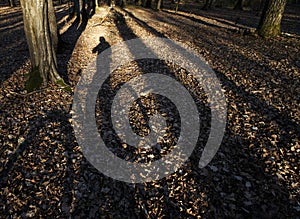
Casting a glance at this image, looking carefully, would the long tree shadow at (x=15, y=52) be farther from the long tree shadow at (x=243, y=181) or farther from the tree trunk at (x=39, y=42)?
the long tree shadow at (x=243, y=181)

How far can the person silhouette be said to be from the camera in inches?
457

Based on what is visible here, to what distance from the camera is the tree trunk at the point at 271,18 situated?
1189 cm

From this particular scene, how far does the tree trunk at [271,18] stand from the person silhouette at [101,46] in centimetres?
932

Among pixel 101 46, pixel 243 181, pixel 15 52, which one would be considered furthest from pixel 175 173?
pixel 15 52

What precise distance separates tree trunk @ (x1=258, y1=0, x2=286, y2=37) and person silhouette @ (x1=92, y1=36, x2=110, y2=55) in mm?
9324

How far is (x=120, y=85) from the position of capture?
8125 millimetres

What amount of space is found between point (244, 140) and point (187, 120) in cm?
160

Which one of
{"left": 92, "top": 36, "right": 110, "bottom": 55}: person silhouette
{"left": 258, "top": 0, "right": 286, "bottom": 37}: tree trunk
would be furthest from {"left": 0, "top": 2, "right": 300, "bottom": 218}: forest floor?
{"left": 258, "top": 0, "right": 286, "bottom": 37}: tree trunk

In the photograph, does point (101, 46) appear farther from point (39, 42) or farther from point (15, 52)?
point (39, 42)

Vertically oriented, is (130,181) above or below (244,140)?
below

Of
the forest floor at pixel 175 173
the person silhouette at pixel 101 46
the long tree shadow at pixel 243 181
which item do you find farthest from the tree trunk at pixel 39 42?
the long tree shadow at pixel 243 181

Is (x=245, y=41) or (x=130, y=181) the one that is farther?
(x=245, y=41)

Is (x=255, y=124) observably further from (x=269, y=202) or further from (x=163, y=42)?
(x=163, y=42)

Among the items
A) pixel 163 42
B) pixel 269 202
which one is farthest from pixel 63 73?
pixel 269 202
